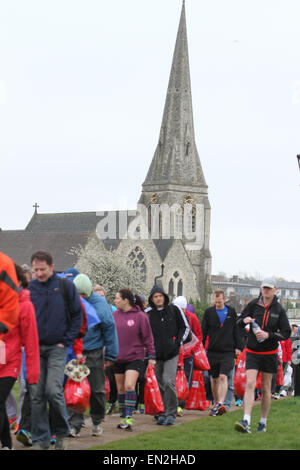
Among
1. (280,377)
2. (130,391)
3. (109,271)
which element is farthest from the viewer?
(109,271)

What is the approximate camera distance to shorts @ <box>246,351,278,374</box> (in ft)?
39.4

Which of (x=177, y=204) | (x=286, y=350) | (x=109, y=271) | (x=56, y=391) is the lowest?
(x=56, y=391)

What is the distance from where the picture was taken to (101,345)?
11.7 meters

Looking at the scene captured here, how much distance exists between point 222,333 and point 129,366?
8.05 feet

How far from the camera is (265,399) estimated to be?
12.1 meters

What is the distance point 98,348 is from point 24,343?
2.56 meters

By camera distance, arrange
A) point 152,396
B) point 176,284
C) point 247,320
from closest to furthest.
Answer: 1. point 247,320
2. point 152,396
3. point 176,284

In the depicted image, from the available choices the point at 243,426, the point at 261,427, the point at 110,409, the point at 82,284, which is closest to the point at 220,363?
the point at 110,409

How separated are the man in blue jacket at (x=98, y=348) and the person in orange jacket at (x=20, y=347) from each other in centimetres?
220

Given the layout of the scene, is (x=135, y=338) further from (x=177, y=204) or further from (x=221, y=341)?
(x=177, y=204)

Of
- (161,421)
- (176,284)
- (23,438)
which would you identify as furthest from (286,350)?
(176,284)

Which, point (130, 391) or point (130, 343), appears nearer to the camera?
point (130, 391)

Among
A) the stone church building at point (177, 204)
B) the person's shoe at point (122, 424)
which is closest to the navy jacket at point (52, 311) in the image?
the person's shoe at point (122, 424)

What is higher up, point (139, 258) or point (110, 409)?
point (139, 258)
